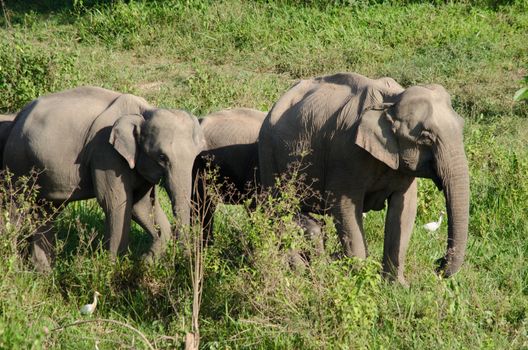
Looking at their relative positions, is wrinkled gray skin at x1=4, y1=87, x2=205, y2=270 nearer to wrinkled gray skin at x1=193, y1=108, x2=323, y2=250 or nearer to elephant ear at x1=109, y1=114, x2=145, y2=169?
elephant ear at x1=109, y1=114, x2=145, y2=169

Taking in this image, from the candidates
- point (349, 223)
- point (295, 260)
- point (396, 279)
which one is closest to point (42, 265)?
point (295, 260)

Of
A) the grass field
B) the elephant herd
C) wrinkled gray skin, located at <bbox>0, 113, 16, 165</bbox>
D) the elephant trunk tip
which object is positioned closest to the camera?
the grass field

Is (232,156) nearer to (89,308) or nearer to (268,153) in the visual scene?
(268,153)

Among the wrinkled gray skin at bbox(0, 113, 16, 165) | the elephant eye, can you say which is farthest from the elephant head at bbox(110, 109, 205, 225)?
the elephant eye

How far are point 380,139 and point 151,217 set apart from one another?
175cm

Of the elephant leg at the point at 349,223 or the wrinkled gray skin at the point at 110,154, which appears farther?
the wrinkled gray skin at the point at 110,154

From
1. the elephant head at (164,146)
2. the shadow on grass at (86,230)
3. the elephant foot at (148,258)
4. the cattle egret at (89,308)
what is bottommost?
the shadow on grass at (86,230)

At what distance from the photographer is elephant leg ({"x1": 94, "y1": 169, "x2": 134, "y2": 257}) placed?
690 centimetres

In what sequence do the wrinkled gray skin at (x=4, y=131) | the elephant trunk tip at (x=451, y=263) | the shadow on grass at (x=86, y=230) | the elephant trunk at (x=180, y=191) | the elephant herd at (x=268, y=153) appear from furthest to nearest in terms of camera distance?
the wrinkled gray skin at (x=4, y=131), the shadow on grass at (x=86, y=230), the elephant trunk at (x=180, y=191), the elephant herd at (x=268, y=153), the elephant trunk tip at (x=451, y=263)

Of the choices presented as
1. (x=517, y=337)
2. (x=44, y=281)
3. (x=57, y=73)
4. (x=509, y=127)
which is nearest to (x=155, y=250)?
(x=44, y=281)

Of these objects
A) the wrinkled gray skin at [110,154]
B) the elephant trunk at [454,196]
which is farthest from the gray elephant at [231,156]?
the elephant trunk at [454,196]

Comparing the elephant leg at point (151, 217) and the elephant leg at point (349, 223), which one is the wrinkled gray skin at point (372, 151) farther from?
the elephant leg at point (151, 217)

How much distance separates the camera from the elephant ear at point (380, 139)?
20.2 ft

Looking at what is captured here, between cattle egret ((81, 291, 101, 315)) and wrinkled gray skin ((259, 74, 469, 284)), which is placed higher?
wrinkled gray skin ((259, 74, 469, 284))
